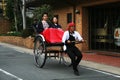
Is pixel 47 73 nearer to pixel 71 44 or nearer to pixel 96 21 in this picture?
pixel 71 44

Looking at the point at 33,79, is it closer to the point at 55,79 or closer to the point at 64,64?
the point at 55,79

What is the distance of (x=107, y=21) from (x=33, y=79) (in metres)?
10.2

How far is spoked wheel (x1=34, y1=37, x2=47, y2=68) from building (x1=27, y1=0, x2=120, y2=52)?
581 cm

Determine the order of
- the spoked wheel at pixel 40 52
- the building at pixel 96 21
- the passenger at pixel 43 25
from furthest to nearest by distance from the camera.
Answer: the building at pixel 96 21 < the passenger at pixel 43 25 < the spoked wheel at pixel 40 52

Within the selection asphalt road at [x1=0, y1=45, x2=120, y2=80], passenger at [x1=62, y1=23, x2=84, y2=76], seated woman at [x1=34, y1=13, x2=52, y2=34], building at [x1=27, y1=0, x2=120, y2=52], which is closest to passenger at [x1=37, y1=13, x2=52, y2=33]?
seated woman at [x1=34, y1=13, x2=52, y2=34]

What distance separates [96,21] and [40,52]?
27.1 ft

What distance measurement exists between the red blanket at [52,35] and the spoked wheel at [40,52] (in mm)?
258

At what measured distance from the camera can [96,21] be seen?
74.6 ft

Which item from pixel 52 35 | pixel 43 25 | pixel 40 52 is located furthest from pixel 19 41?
pixel 52 35

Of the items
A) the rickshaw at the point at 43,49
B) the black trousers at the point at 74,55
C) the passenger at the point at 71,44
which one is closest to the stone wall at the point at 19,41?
the rickshaw at the point at 43,49

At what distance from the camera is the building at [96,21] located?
20.8 m

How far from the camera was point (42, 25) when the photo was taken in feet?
49.9

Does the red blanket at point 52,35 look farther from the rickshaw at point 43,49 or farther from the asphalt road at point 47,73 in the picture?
the asphalt road at point 47,73

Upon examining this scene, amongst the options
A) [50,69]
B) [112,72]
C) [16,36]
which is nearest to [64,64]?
[50,69]
